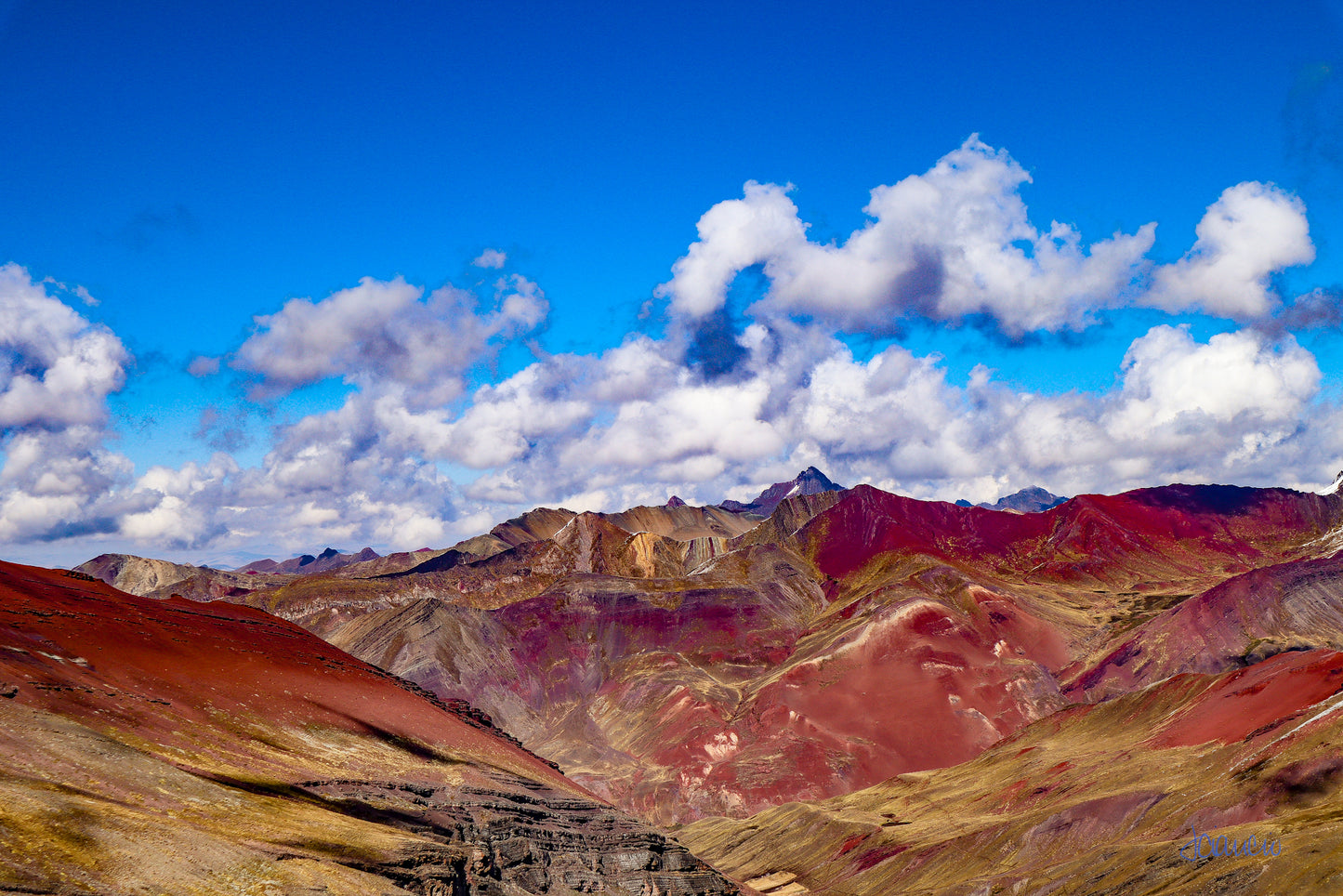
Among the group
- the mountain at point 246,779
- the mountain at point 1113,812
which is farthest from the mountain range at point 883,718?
the mountain at point 246,779

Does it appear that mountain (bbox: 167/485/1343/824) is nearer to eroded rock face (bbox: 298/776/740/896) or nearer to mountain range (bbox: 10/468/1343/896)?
mountain range (bbox: 10/468/1343/896)

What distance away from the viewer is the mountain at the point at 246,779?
108 ft

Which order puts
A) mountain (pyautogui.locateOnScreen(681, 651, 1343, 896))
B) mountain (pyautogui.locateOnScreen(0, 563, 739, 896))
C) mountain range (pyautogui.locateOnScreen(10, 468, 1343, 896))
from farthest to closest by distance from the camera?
mountain range (pyautogui.locateOnScreen(10, 468, 1343, 896)) < mountain (pyautogui.locateOnScreen(681, 651, 1343, 896)) < mountain (pyautogui.locateOnScreen(0, 563, 739, 896))

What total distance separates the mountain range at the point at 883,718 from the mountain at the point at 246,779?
803mm

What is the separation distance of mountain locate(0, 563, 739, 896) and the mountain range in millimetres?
803

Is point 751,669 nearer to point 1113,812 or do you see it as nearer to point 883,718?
point 883,718

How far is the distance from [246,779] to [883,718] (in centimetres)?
10489

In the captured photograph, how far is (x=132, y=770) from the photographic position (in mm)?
41594

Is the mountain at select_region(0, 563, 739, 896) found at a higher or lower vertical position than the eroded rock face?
higher

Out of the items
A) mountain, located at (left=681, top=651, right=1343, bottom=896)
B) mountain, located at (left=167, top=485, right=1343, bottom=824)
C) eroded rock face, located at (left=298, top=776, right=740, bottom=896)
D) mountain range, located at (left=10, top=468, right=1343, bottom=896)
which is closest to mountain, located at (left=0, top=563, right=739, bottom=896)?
eroded rock face, located at (left=298, top=776, right=740, bottom=896)

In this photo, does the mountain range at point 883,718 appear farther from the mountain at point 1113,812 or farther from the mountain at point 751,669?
the mountain at point 751,669

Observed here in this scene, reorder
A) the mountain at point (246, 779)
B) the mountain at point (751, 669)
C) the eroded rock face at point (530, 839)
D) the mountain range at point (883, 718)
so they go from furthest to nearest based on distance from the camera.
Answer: the mountain at point (751, 669)
the mountain range at point (883, 718)
the eroded rock face at point (530, 839)
the mountain at point (246, 779)

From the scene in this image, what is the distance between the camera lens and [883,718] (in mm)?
136125

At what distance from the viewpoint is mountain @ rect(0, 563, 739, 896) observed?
3278 cm
